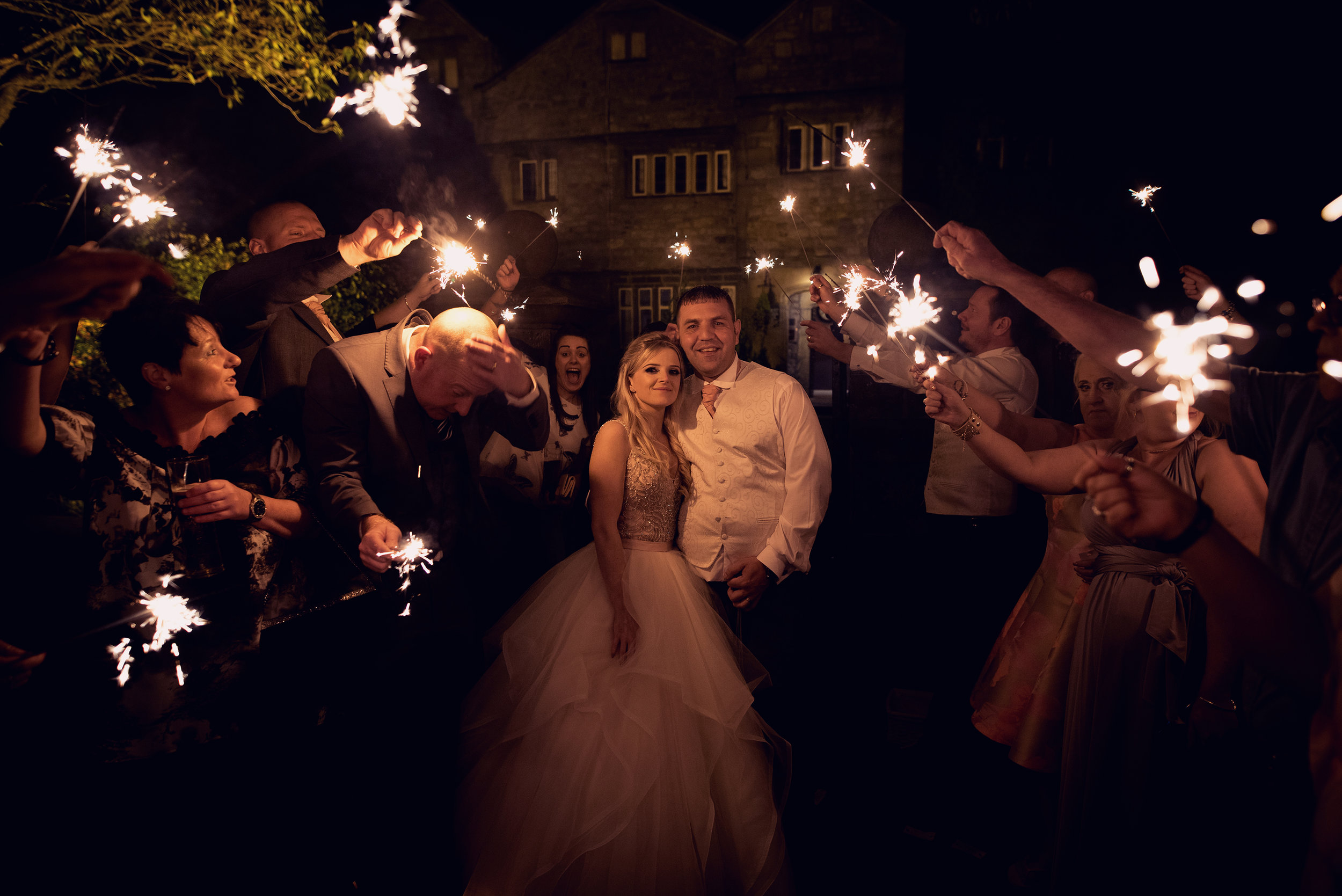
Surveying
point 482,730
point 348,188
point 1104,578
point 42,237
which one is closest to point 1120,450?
point 1104,578

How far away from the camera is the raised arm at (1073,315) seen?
201 cm

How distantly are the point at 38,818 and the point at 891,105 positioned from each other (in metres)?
13.6

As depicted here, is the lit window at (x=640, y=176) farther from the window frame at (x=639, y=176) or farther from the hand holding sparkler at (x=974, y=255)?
the hand holding sparkler at (x=974, y=255)

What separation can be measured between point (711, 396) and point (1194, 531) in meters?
2.36

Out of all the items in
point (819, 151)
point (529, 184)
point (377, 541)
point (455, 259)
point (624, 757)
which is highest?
point (819, 151)

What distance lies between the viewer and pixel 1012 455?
2.63 metres

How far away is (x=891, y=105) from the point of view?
1173 centimetres

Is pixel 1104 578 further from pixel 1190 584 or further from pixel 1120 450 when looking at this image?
pixel 1120 450

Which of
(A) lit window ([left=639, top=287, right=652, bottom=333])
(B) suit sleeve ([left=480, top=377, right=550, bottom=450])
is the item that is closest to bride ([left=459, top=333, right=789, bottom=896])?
(B) suit sleeve ([left=480, top=377, right=550, bottom=450])

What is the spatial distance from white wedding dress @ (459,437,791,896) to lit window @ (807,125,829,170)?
11.2 m

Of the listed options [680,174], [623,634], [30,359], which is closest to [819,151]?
[680,174]

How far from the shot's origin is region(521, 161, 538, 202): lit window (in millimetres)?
12688

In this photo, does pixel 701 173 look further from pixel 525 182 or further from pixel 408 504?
pixel 408 504

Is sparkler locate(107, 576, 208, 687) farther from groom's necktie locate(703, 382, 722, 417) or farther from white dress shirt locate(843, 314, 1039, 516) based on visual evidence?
white dress shirt locate(843, 314, 1039, 516)
